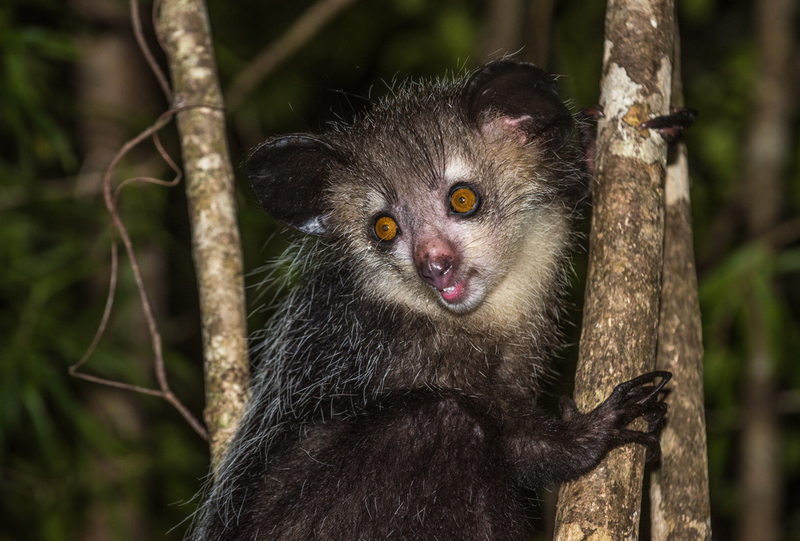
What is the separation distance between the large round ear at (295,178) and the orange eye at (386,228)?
275 mm

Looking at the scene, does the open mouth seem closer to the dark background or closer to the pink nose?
the pink nose

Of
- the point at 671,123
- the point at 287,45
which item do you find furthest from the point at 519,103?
the point at 287,45

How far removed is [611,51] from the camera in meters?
2.54

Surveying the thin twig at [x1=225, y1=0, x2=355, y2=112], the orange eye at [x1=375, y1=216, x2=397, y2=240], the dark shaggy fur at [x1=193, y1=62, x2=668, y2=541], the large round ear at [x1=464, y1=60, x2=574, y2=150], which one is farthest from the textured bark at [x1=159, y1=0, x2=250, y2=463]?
the thin twig at [x1=225, y1=0, x2=355, y2=112]

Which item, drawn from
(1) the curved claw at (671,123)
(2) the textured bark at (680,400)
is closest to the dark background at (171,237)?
(1) the curved claw at (671,123)

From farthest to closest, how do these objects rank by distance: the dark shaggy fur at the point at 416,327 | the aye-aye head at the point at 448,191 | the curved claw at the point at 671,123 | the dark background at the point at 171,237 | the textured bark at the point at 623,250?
the dark background at the point at 171,237
the aye-aye head at the point at 448,191
the dark shaggy fur at the point at 416,327
the curved claw at the point at 671,123
the textured bark at the point at 623,250

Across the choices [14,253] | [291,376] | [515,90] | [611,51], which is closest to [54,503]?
[14,253]

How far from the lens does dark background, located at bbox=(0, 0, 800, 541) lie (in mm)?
4309

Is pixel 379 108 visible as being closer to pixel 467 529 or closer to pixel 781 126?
pixel 467 529

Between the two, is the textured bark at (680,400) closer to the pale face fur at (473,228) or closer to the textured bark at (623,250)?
the textured bark at (623,250)

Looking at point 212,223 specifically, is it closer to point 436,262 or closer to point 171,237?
point 436,262

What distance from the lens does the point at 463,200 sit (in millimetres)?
2920

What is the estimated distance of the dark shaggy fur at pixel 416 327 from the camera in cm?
267

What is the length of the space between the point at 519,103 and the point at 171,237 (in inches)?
134
